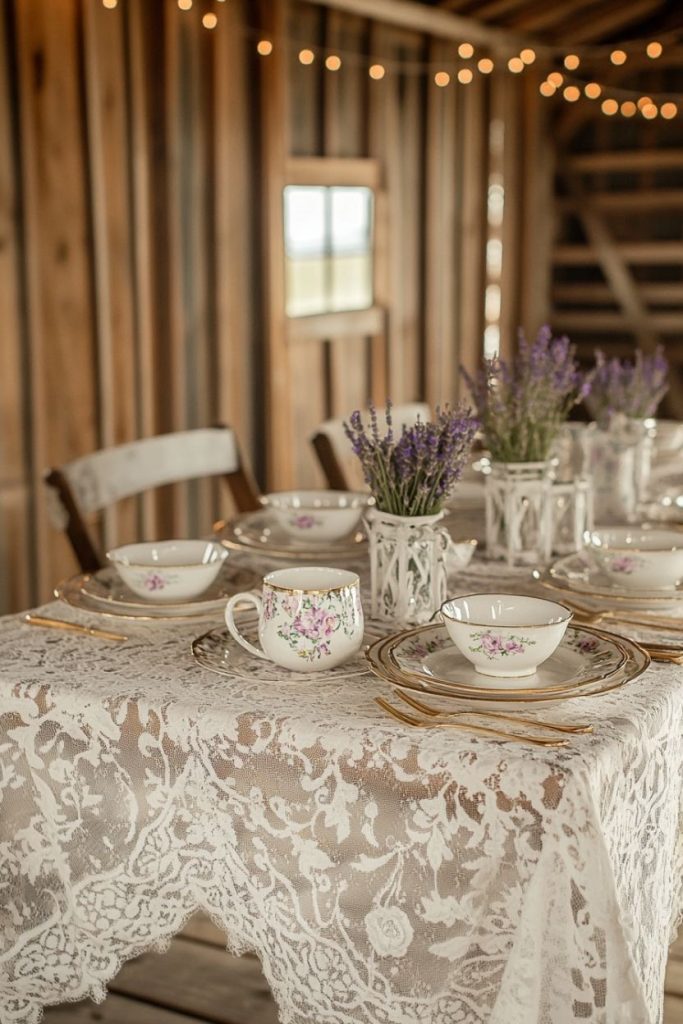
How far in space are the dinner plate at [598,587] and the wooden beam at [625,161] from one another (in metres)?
4.74

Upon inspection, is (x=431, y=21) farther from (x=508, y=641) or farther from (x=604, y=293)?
(x=508, y=641)

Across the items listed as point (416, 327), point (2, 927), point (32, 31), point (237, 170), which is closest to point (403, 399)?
point (416, 327)

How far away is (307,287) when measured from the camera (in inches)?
203

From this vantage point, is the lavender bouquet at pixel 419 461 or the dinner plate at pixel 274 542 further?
the dinner plate at pixel 274 542

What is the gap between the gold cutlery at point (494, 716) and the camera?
143 centimetres

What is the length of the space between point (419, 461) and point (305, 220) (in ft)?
11.2

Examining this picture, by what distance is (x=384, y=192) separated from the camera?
546 cm

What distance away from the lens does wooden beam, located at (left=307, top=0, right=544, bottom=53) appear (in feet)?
16.2

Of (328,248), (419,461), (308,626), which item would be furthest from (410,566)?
(328,248)

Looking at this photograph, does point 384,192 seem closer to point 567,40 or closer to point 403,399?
point 403,399

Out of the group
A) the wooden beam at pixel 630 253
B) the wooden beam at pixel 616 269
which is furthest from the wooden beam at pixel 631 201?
the wooden beam at pixel 630 253

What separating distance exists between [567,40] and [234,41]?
8.33 ft

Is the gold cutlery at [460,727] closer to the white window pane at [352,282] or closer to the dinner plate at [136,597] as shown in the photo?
the dinner plate at [136,597]

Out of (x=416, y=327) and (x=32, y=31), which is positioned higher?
(x=32, y=31)
